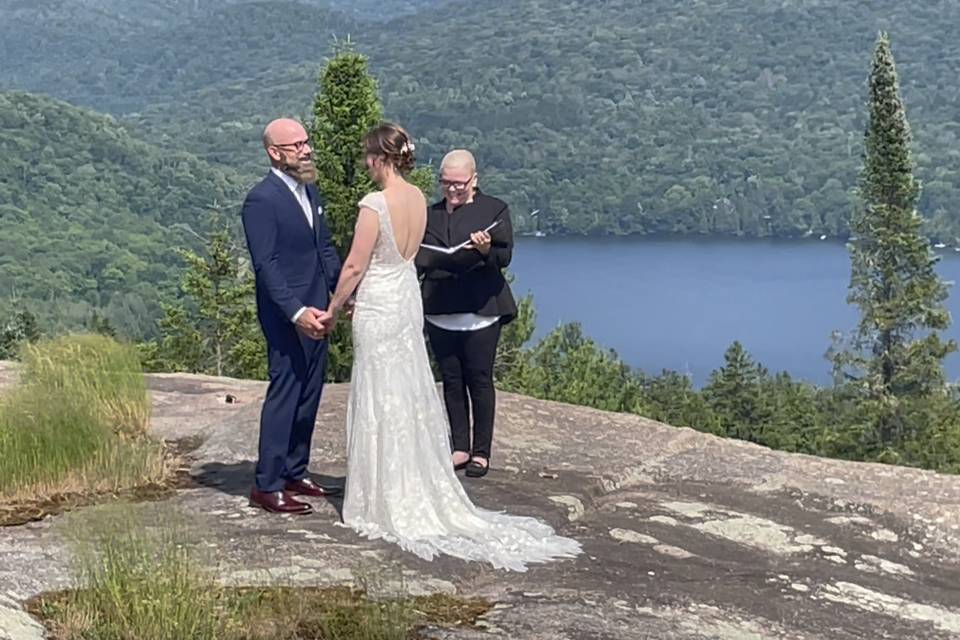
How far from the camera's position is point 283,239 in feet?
17.1

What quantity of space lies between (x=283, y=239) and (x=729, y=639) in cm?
236

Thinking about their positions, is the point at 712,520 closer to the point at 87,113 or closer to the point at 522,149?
the point at 87,113

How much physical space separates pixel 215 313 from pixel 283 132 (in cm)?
2668

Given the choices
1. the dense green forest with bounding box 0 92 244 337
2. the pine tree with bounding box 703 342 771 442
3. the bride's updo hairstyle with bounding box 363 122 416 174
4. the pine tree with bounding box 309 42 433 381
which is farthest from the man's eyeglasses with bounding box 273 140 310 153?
the dense green forest with bounding box 0 92 244 337

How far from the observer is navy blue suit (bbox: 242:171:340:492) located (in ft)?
16.9

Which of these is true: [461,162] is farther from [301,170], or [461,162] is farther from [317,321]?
[317,321]

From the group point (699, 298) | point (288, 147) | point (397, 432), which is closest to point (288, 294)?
point (288, 147)

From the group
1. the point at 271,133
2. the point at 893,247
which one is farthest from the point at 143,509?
the point at 893,247

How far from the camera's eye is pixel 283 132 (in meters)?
5.13

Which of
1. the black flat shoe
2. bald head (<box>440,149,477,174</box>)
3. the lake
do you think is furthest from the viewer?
the lake

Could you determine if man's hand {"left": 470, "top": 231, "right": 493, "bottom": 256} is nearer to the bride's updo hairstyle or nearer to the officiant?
the officiant

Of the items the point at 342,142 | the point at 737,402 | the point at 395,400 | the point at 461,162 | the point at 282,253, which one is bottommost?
the point at 737,402

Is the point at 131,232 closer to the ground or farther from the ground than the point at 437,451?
closer to the ground

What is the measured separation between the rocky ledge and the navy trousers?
20 centimetres
